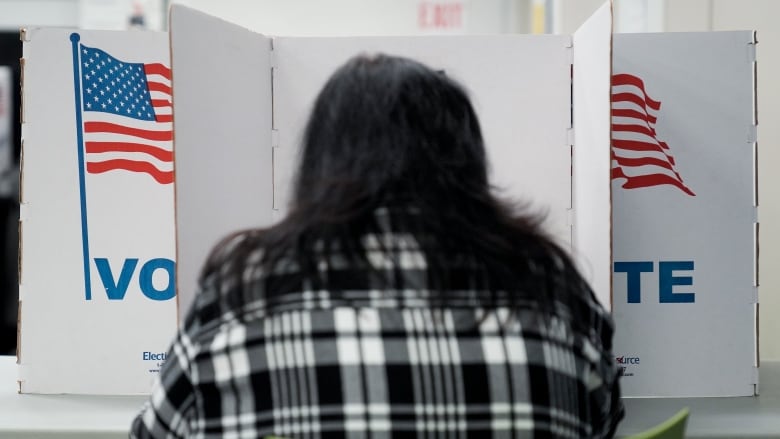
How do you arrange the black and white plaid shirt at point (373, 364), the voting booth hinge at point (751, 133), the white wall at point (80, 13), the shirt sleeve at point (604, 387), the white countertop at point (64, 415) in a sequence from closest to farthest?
the black and white plaid shirt at point (373, 364)
the shirt sleeve at point (604, 387)
the white countertop at point (64, 415)
the voting booth hinge at point (751, 133)
the white wall at point (80, 13)

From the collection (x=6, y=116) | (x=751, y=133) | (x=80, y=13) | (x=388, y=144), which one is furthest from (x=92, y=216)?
(x=80, y=13)

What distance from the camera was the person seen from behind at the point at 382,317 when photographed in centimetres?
83

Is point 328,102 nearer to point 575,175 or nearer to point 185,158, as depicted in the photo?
point 185,158

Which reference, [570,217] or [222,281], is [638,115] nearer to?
[570,217]

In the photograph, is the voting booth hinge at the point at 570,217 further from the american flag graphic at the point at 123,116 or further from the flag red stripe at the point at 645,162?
the american flag graphic at the point at 123,116

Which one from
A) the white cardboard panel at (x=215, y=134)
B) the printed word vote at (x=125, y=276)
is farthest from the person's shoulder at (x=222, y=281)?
the printed word vote at (x=125, y=276)

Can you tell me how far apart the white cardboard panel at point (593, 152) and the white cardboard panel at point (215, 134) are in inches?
22.4

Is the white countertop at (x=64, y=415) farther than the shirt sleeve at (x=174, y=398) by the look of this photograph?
Yes

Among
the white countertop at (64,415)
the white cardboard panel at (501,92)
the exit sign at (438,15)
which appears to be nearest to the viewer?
the white countertop at (64,415)

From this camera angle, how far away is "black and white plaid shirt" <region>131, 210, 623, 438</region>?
2.72 ft

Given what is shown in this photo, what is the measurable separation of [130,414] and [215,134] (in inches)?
18.3

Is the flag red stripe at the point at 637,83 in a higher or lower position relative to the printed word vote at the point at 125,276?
higher

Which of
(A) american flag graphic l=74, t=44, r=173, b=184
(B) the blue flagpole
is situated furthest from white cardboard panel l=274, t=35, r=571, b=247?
(B) the blue flagpole

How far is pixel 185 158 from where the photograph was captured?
1216 mm
